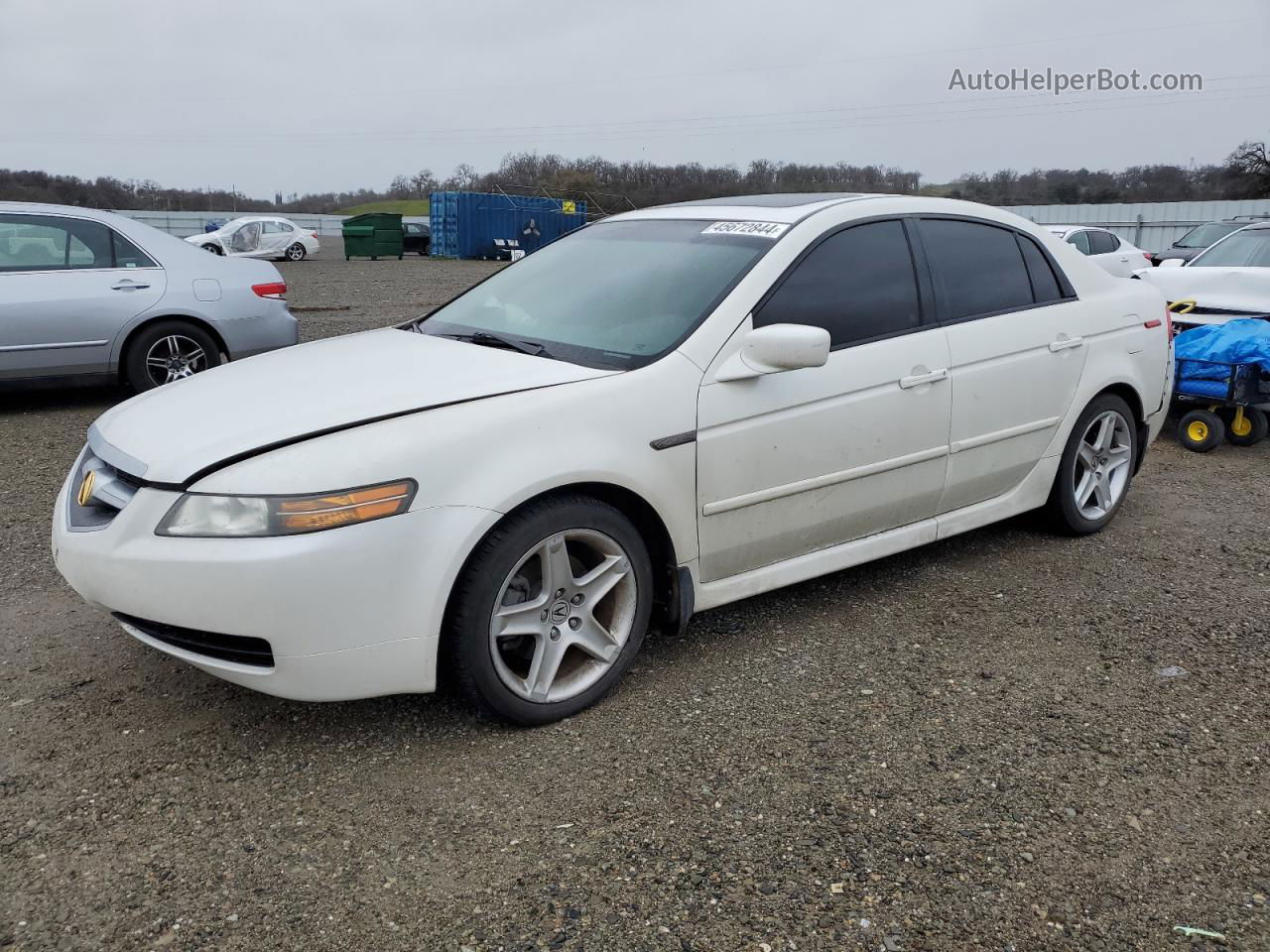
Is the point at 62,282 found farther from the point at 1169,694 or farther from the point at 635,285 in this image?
the point at 1169,694

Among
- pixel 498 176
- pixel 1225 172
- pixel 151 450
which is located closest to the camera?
pixel 151 450

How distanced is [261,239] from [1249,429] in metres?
27.0

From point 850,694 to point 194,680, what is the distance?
2191 millimetres

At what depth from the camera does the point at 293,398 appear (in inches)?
127

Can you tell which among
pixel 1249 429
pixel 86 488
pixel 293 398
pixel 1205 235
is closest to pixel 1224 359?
pixel 1249 429

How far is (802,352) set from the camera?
3318 millimetres

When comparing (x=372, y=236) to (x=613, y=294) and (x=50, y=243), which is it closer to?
(x=50, y=243)

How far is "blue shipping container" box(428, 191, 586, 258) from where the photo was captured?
113 feet

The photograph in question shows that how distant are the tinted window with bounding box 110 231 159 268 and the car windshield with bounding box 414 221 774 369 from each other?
4.40m

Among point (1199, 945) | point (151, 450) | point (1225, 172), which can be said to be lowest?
point (1199, 945)

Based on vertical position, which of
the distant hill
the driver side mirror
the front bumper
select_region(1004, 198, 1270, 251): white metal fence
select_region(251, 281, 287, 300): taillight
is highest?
the distant hill

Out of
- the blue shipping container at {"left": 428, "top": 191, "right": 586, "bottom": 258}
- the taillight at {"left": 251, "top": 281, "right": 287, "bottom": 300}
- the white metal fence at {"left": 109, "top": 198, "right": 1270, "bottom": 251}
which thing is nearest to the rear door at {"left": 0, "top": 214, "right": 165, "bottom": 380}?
the taillight at {"left": 251, "top": 281, "right": 287, "bottom": 300}

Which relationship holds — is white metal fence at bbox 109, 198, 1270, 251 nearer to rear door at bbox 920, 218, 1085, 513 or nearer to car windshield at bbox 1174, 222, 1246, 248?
car windshield at bbox 1174, 222, 1246, 248

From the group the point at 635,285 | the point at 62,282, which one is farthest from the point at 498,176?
the point at 635,285
